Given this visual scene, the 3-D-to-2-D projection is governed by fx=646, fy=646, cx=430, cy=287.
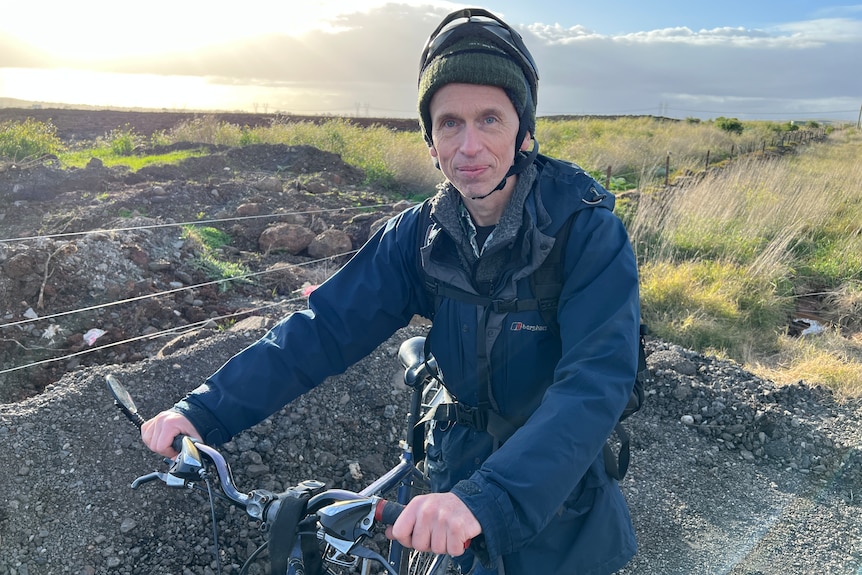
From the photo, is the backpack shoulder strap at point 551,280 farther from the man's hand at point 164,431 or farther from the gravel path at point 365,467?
the gravel path at point 365,467

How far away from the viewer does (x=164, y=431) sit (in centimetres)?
174

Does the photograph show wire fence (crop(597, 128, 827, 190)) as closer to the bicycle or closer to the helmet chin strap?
the helmet chin strap

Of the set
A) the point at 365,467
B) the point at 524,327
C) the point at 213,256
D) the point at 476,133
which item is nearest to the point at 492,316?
the point at 524,327

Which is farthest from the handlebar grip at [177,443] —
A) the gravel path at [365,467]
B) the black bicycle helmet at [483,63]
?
the gravel path at [365,467]

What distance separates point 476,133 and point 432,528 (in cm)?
110

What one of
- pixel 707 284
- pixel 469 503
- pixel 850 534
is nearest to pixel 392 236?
pixel 469 503

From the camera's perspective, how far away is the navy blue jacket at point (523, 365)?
144 centimetres

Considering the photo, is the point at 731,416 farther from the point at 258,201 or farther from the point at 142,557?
the point at 258,201

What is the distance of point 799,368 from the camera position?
18.5ft

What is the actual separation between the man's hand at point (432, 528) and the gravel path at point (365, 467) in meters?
2.07

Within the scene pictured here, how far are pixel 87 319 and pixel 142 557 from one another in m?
3.73

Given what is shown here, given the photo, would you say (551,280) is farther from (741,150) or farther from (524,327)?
(741,150)

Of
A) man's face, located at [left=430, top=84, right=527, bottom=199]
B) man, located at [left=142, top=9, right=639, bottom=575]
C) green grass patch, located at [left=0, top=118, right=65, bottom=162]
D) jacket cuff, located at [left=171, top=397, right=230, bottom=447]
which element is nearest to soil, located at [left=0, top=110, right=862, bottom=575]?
jacket cuff, located at [left=171, top=397, right=230, bottom=447]

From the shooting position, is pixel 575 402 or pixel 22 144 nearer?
pixel 575 402
